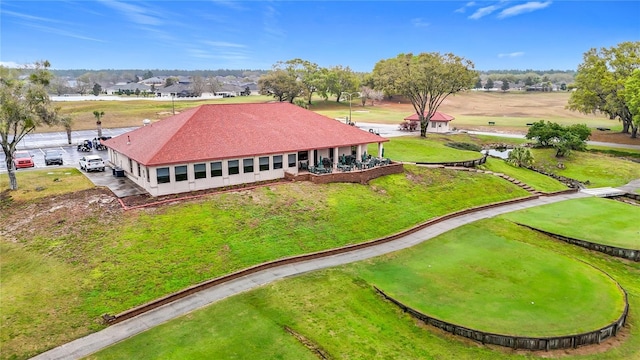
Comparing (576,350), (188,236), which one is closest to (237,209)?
(188,236)

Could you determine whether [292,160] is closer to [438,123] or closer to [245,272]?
[245,272]

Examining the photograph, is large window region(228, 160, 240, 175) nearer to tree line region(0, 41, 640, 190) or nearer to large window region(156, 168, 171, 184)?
large window region(156, 168, 171, 184)

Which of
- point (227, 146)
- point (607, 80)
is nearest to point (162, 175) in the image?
point (227, 146)

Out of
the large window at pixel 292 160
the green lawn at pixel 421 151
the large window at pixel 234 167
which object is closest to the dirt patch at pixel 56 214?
the large window at pixel 234 167

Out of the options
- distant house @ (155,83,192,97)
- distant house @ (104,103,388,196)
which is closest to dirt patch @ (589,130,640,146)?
distant house @ (104,103,388,196)

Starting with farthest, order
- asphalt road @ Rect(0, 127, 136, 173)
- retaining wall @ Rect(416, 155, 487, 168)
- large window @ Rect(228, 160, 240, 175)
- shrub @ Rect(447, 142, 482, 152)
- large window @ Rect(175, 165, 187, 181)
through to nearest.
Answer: shrub @ Rect(447, 142, 482, 152)
retaining wall @ Rect(416, 155, 487, 168)
asphalt road @ Rect(0, 127, 136, 173)
large window @ Rect(228, 160, 240, 175)
large window @ Rect(175, 165, 187, 181)

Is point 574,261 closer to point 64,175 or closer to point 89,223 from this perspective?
point 89,223

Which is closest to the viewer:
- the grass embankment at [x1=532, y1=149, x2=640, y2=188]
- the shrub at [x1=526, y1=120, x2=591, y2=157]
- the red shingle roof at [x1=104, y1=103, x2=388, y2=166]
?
the red shingle roof at [x1=104, y1=103, x2=388, y2=166]
